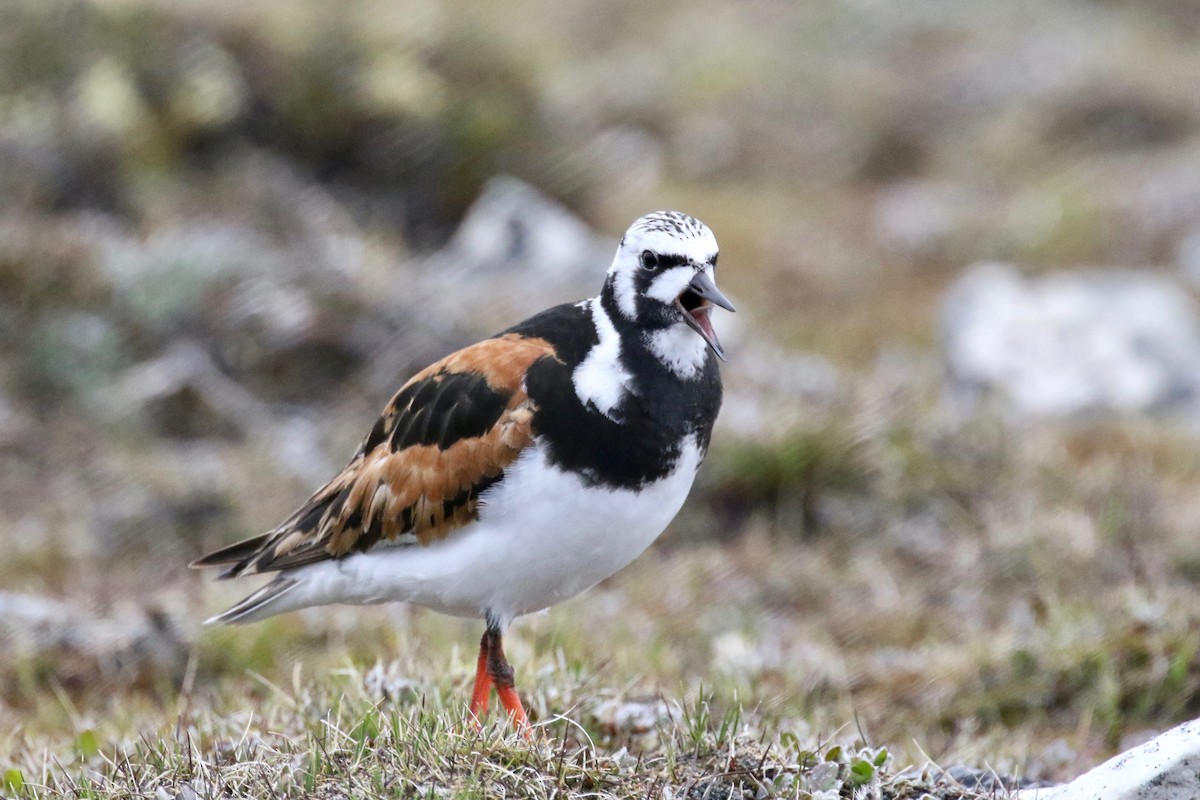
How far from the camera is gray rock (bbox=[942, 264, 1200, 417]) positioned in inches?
348

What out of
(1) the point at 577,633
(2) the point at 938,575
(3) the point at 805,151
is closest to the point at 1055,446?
(2) the point at 938,575

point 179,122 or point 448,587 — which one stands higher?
point 179,122

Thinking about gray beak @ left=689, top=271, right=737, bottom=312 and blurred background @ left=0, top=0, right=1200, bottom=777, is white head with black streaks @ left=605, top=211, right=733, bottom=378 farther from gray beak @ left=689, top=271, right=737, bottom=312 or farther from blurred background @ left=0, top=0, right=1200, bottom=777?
blurred background @ left=0, top=0, right=1200, bottom=777

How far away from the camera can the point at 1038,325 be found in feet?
30.6

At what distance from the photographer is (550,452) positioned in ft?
12.6

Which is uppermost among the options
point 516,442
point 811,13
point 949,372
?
point 811,13

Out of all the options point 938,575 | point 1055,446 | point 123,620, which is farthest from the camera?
point 1055,446

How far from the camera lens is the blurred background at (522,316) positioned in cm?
543

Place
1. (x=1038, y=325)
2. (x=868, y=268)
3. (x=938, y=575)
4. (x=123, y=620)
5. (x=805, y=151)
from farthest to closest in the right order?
(x=805, y=151) < (x=868, y=268) < (x=1038, y=325) < (x=938, y=575) < (x=123, y=620)

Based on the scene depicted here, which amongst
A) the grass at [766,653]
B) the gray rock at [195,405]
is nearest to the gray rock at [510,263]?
the gray rock at [195,405]

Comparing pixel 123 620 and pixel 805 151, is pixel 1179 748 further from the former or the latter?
pixel 805 151

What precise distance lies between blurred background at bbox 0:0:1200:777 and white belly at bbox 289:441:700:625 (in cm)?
54

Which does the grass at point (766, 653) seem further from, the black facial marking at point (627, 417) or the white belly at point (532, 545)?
the black facial marking at point (627, 417)

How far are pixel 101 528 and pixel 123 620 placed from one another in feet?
4.62
